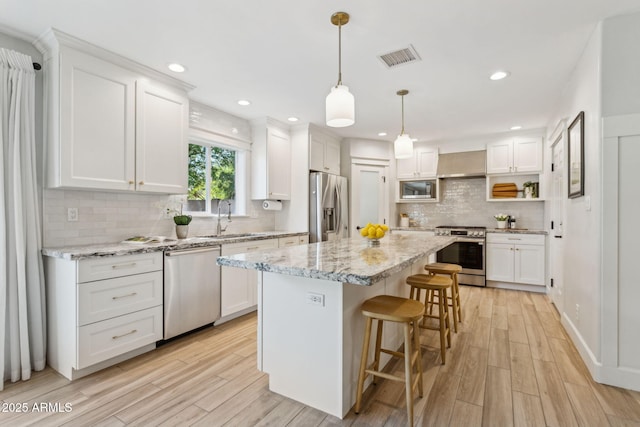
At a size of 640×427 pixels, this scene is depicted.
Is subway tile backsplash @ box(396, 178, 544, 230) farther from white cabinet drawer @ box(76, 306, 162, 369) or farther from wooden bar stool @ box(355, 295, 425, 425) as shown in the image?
white cabinet drawer @ box(76, 306, 162, 369)

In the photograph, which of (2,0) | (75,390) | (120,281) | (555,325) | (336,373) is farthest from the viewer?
(555,325)

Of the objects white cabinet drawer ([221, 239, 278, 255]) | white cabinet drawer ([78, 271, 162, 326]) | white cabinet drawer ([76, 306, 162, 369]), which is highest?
white cabinet drawer ([221, 239, 278, 255])

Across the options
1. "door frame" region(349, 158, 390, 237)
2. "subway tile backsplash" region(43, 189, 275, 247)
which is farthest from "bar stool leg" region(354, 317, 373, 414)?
"door frame" region(349, 158, 390, 237)

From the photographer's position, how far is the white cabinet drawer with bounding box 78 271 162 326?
2195mm

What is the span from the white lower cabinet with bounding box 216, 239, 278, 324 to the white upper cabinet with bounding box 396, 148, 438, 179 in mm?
3243

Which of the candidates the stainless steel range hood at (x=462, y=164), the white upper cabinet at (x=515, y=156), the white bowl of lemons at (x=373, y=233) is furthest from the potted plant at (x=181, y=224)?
the white upper cabinet at (x=515, y=156)

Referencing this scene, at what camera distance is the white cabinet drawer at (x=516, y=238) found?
4555mm

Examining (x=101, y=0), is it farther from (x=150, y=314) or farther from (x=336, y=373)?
(x=336, y=373)

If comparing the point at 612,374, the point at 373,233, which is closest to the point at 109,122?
the point at 373,233

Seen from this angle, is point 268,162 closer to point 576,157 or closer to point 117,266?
point 117,266

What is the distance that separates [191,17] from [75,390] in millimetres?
2562

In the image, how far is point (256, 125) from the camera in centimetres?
439

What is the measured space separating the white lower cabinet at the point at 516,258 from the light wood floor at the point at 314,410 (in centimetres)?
197

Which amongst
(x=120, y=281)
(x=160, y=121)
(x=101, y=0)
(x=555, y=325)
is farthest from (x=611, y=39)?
(x=120, y=281)
